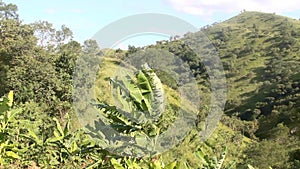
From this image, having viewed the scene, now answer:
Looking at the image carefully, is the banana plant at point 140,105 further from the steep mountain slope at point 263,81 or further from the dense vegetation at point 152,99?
the steep mountain slope at point 263,81

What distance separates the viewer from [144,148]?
3.47 meters

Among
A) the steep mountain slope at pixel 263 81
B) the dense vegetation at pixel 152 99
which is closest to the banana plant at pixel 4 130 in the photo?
the dense vegetation at pixel 152 99

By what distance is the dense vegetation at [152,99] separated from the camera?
3.61m

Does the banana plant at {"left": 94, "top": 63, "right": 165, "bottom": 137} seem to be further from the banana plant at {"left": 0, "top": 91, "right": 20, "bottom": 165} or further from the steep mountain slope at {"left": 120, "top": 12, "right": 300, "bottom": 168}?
the steep mountain slope at {"left": 120, "top": 12, "right": 300, "bottom": 168}

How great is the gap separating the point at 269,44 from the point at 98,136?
7992 cm

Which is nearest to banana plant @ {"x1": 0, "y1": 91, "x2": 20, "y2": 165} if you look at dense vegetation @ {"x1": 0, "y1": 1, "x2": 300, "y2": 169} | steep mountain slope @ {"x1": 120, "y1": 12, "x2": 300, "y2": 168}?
dense vegetation @ {"x1": 0, "y1": 1, "x2": 300, "y2": 169}

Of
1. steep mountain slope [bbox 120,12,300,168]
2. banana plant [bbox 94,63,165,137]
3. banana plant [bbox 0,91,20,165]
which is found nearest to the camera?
banana plant [bbox 0,91,20,165]

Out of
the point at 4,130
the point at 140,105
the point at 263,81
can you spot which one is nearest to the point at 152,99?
the point at 140,105

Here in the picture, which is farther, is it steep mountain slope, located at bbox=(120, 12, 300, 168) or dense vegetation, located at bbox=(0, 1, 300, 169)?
steep mountain slope, located at bbox=(120, 12, 300, 168)

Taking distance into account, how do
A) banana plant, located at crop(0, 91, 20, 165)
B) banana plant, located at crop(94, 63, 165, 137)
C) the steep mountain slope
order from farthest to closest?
1. the steep mountain slope
2. banana plant, located at crop(94, 63, 165, 137)
3. banana plant, located at crop(0, 91, 20, 165)

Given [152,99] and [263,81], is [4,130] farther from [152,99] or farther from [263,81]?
[263,81]

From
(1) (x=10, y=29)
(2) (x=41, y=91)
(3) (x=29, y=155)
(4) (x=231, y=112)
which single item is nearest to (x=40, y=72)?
(2) (x=41, y=91)

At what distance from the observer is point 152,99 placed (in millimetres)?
3570

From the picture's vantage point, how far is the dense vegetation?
3.61 m
